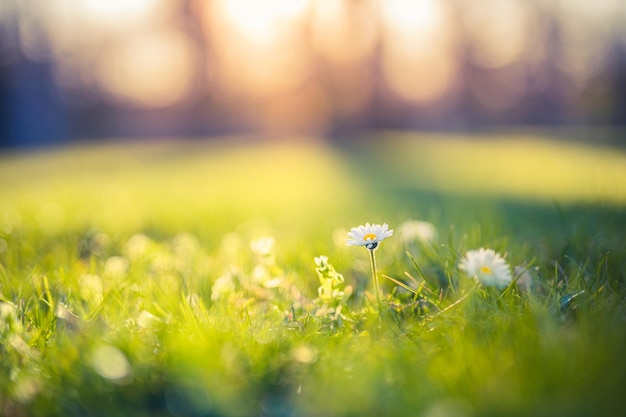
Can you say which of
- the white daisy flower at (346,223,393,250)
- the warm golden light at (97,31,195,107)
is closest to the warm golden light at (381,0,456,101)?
the warm golden light at (97,31,195,107)

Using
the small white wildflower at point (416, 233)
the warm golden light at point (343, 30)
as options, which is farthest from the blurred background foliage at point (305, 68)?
the small white wildflower at point (416, 233)

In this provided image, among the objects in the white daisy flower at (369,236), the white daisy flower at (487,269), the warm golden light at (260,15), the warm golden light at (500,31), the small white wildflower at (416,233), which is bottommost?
the small white wildflower at (416,233)

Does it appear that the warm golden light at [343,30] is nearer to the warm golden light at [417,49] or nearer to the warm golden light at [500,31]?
the warm golden light at [417,49]

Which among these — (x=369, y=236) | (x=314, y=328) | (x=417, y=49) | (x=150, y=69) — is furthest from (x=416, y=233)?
(x=150, y=69)

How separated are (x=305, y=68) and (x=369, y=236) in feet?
55.1

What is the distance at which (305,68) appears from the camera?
1762cm

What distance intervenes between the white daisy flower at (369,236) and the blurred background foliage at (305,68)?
1179 centimetres

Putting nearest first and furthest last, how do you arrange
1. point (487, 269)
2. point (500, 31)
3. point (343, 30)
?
1. point (487, 269)
2. point (343, 30)
3. point (500, 31)

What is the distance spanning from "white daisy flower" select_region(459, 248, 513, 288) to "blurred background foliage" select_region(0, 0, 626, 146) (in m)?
12.0

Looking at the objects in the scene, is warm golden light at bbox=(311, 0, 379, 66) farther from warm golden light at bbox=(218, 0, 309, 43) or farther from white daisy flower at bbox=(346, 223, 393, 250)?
white daisy flower at bbox=(346, 223, 393, 250)

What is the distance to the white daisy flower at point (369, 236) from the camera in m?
1.41

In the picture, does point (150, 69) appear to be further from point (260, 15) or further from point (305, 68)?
point (260, 15)

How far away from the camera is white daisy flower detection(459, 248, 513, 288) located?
1350 mm

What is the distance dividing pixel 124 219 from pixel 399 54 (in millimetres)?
Answer: 17013
